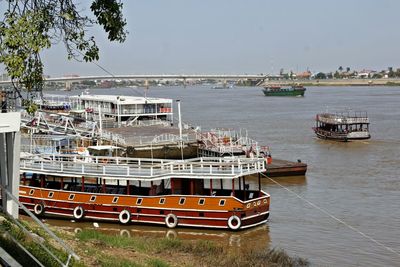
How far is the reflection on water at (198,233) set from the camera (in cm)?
2302

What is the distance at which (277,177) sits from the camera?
37000 millimetres

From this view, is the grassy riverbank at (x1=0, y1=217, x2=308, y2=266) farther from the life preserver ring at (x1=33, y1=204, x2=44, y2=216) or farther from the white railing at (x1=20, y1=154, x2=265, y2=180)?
the life preserver ring at (x1=33, y1=204, x2=44, y2=216)

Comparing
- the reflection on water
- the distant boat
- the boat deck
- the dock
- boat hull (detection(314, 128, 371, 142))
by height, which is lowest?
the reflection on water

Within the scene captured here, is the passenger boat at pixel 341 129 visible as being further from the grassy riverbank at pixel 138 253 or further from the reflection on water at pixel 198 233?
the grassy riverbank at pixel 138 253

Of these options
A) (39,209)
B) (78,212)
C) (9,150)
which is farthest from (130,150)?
(9,150)

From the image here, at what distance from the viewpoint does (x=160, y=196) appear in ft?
81.8

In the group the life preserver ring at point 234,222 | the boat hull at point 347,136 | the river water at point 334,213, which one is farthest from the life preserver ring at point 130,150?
the boat hull at point 347,136

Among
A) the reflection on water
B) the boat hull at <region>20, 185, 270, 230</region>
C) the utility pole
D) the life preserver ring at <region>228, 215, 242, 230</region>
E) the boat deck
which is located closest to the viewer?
the utility pole

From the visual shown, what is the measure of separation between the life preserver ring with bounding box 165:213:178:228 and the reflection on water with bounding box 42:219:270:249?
0.20 meters

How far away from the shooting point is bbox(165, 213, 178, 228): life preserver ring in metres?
24.4

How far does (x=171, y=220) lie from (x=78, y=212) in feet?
14.7

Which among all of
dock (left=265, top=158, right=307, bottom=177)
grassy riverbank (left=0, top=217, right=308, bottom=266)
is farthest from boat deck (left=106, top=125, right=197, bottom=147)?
grassy riverbank (left=0, top=217, right=308, bottom=266)

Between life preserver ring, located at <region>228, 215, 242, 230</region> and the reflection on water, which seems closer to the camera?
the reflection on water

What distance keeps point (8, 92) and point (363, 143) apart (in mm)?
44858
